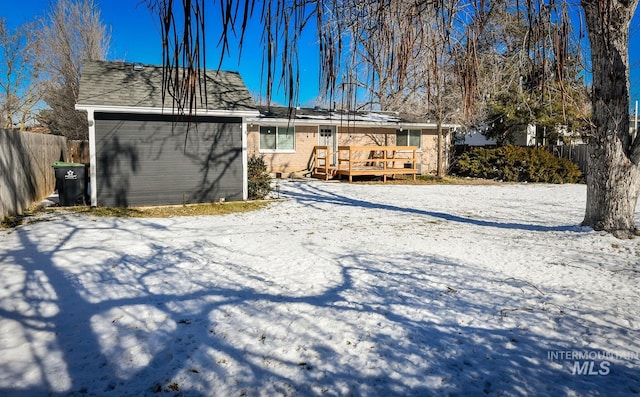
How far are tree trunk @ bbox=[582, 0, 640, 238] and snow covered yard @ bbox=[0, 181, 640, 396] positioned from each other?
17.7 inches

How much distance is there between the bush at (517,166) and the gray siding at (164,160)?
13149 mm

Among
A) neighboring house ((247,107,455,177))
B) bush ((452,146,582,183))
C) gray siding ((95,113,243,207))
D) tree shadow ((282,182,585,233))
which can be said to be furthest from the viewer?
bush ((452,146,582,183))

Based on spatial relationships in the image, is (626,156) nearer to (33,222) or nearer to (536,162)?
(33,222)

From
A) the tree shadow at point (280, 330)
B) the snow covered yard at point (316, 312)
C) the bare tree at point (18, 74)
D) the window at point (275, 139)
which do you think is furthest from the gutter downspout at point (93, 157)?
the bare tree at point (18, 74)

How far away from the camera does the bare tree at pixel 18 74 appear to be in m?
18.6

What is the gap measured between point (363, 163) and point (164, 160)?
10.7 meters

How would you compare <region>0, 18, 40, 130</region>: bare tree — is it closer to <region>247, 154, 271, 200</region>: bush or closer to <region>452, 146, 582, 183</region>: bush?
<region>247, 154, 271, 200</region>: bush

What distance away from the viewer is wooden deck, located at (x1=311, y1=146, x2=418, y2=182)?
16859 mm

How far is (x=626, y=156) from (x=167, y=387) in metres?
7.27

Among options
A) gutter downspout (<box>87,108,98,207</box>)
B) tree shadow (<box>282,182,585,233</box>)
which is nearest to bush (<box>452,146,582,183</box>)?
tree shadow (<box>282,182,585,233</box>)

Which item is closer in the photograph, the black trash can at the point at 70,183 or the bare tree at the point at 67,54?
the black trash can at the point at 70,183

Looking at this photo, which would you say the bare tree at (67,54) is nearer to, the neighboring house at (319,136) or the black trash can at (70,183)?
the neighboring house at (319,136)

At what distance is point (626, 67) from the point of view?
6.21 meters

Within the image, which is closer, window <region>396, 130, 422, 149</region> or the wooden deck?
the wooden deck
